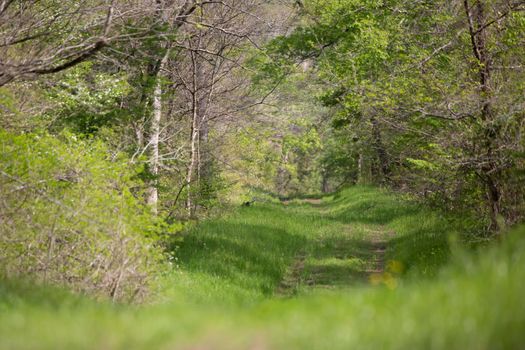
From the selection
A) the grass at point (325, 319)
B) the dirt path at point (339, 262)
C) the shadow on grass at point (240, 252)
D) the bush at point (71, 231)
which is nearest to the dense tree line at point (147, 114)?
the bush at point (71, 231)

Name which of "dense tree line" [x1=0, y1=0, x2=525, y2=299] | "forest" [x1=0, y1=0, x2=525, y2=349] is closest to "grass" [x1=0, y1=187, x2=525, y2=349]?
"forest" [x1=0, y1=0, x2=525, y2=349]

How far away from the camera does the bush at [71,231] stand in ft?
30.0

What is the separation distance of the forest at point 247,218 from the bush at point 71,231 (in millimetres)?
30

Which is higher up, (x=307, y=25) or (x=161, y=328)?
(x=307, y=25)

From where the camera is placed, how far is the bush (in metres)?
9.16

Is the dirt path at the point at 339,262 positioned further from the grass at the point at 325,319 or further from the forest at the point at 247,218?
the grass at the point at 325,319

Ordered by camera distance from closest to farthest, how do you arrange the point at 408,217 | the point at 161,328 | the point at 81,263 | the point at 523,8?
the point at 161,328, the point at 81,263, the point at 523,8, the point at 408,217

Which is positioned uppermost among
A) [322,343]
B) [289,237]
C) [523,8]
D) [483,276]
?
[523,8]

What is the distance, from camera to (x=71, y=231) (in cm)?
941

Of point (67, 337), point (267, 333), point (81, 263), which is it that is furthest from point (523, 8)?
point (67, 337)

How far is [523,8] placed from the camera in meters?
11.7

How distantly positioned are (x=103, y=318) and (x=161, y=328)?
60cm

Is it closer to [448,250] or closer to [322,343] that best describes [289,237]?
[448,250]

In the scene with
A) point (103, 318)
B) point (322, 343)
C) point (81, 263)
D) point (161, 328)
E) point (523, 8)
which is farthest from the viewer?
point (523, 8)
